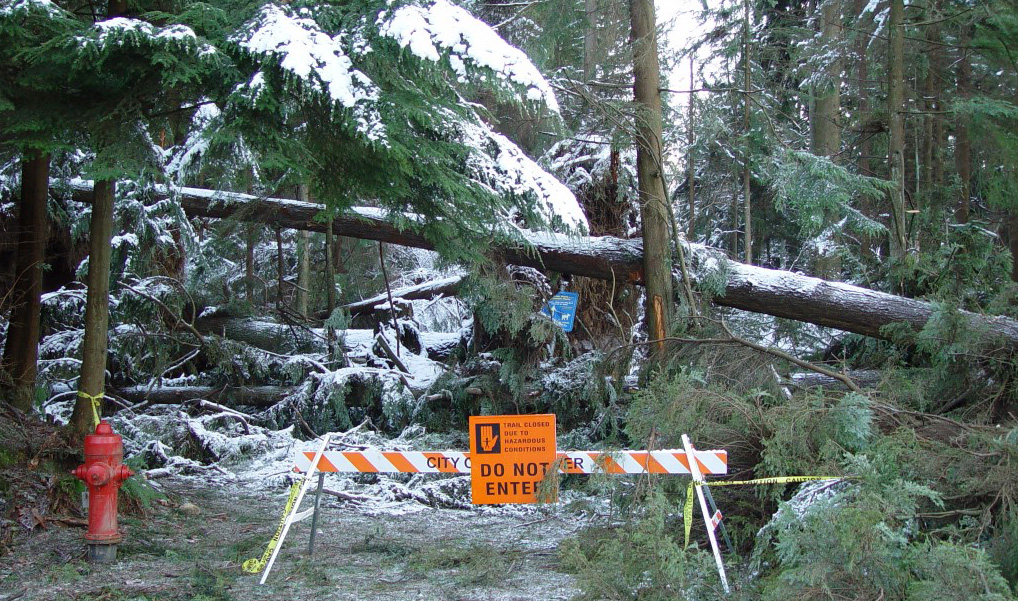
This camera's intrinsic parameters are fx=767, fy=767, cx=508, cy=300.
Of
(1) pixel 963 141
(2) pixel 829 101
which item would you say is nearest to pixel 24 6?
(2) pixel 829 101

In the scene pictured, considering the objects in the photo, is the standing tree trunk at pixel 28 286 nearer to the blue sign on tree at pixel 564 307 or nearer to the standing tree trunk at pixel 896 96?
the blue sign on tree at pixel 564 307

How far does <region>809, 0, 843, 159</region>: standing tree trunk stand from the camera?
11.7 m

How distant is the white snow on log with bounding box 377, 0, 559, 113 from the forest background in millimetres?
20

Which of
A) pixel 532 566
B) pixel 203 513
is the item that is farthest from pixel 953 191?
pixel 203 513

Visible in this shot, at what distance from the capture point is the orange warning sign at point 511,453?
4.89 m

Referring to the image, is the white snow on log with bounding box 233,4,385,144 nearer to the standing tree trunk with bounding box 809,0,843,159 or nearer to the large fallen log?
the large fallen log

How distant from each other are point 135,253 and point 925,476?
8261 mm

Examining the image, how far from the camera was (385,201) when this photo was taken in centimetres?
585

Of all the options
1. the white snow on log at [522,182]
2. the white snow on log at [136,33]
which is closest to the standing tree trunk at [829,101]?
the white snow on log at [522,182]

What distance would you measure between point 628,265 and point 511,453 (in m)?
3.76

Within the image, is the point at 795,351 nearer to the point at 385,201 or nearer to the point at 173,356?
the point at 385,201

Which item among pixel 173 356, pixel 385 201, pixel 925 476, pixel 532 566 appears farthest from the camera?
pixel 173 356

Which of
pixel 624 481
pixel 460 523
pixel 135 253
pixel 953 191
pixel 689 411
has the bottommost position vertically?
pixel 460 523

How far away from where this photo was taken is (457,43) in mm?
4535
